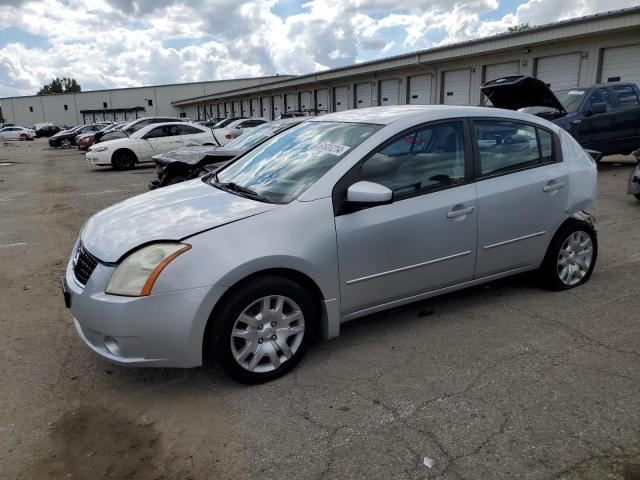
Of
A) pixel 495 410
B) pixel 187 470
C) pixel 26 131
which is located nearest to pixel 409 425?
pixel 495 410

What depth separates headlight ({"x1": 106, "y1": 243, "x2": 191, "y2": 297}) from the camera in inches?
113

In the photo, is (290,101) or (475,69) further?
(290,101)

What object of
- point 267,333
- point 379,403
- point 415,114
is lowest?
point 379,403

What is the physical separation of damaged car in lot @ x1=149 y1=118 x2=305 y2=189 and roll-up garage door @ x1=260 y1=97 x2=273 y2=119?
34.9 meters

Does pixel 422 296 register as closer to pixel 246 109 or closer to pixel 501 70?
pixel 501 70

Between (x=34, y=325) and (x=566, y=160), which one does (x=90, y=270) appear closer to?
(x=34, y=325)

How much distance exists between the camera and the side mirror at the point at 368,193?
321 cm

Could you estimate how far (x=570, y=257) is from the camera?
14.8 feet

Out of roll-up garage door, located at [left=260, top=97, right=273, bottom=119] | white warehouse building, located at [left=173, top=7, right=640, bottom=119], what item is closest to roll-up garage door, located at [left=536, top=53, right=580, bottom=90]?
white warehouse building, located at [left=173, top=7, right=640, bottom=119]

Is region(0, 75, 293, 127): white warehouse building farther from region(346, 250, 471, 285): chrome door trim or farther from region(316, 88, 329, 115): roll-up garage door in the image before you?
region(346, 250, 471, 285): chrome door trim

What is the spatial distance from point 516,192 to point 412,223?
3.37 ft

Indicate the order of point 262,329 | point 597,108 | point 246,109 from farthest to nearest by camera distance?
point 246,109 < point 597,108 < point 262,329

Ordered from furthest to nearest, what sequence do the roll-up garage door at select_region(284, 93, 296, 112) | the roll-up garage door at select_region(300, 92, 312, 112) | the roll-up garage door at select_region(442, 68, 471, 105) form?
the roll-up garage door at select_region(284, 93, 296, 112), the roll-up garage door at select_region(300, 92, 312, 112), the roll-up garage door at select_region(442, 68, 471, 105)

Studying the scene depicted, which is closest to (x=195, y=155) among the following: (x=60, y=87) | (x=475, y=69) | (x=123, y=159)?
(x=123, y=159)
